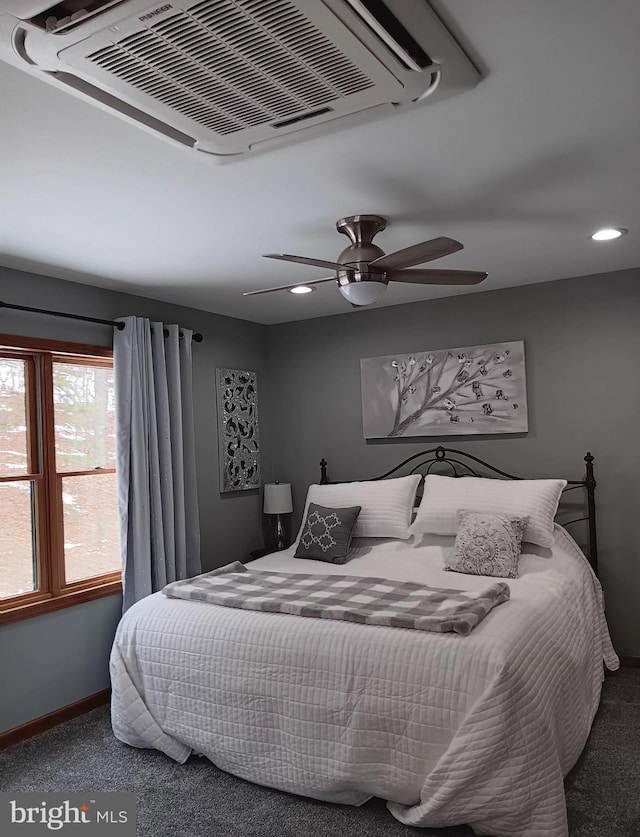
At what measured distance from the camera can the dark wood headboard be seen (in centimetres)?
416

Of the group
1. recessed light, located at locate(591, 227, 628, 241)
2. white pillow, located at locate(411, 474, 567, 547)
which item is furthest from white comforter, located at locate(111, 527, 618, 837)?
recessed light, located at locate(591, 227, 628, 241)

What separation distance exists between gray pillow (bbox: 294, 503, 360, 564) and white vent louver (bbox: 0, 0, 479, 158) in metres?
2.71

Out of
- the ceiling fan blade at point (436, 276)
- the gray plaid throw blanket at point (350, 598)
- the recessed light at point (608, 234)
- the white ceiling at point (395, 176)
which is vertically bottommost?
the gray plaid throw blanket at point (350, 598)

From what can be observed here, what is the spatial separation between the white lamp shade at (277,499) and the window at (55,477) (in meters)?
1.30

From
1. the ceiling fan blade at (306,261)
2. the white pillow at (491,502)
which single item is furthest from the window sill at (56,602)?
the ceiling fan blade at (306,261)

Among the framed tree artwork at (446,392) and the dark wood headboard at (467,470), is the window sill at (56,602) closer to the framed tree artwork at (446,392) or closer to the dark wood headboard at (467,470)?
the dark wood headboard at (467,470)

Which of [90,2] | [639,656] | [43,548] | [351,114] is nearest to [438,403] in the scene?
[639,656]

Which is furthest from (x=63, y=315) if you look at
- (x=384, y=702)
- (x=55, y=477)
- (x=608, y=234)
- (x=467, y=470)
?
(x=608, y=234)

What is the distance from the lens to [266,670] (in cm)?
279

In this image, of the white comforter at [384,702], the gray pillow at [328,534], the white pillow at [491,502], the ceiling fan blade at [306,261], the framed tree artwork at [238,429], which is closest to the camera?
the white comforter at [384,702]

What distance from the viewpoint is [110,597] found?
3.97 meters

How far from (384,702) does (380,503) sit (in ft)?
6.21

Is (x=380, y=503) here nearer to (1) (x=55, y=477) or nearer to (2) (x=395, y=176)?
(1) (x=55, y=477)

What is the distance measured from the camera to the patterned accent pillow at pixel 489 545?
3.49 m
